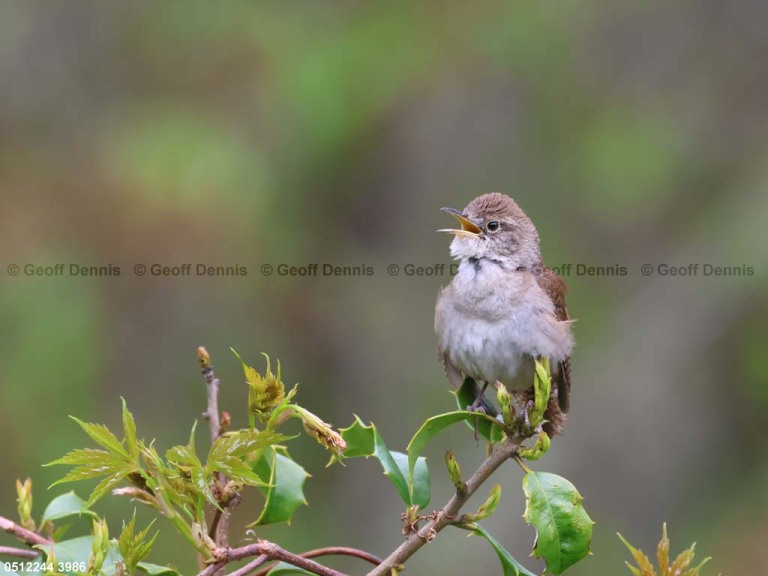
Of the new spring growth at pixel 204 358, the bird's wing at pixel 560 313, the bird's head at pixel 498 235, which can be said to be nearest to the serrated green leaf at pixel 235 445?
the new spring growth at pixel 204 358

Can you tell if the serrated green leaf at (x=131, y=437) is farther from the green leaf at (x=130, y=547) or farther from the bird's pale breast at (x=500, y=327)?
the bird's pale breast at (x=500, y=327)

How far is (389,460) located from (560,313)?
1.60 metres

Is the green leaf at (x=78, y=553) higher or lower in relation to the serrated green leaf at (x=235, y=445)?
lower

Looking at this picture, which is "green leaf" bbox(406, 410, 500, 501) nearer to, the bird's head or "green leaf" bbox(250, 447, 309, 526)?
"green leaf" bbox(250, 447, 309, 526)

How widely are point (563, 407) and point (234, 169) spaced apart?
3627mm

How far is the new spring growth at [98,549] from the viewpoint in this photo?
172 centimetres

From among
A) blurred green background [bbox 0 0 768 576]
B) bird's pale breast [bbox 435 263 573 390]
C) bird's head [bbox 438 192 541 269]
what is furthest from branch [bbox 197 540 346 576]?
blurred green background [bbox 0 0 768 576]

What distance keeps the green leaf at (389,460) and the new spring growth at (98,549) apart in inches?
18.0

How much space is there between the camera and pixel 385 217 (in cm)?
712

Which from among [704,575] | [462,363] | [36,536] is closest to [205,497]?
[36,536]

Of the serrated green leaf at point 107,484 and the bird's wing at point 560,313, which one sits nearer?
the serrated green leaf at point 107,484

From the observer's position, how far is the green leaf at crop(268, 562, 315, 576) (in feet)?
5.88

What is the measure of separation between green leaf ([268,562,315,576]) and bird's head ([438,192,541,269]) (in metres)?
1.96

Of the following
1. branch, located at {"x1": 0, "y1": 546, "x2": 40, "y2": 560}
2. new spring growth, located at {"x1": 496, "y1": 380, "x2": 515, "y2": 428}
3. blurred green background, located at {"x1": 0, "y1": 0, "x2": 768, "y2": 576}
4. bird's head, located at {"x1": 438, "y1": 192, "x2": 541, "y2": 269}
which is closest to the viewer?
branch, located at {"x1": 0, "y1": 546, "x2": 40, "y2": 560}
